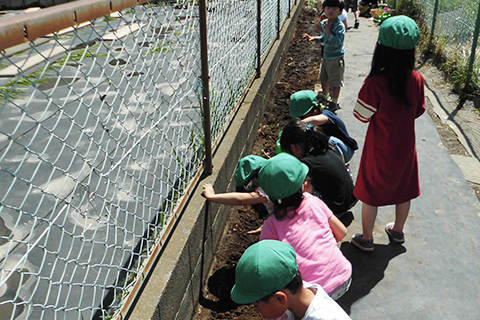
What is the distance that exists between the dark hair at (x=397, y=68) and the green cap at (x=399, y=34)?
0.13 feet

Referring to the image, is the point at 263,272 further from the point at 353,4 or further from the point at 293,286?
the point at 353,4

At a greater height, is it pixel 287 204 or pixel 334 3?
pixel 334 3

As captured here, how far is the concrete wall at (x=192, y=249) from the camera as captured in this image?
2.02 meters

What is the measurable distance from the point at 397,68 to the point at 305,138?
2.68ft

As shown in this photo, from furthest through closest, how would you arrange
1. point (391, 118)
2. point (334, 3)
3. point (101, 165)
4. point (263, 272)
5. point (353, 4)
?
point (353, 4)
point (334, 3)
point (101, 165)
point (391, 118)
point (263, 272)

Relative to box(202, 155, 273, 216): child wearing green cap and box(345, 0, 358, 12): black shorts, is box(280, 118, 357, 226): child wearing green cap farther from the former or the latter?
box(345, 0, 358, 12): black shorts

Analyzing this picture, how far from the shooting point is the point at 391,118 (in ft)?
8.82

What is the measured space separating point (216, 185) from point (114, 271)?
38.0 inches

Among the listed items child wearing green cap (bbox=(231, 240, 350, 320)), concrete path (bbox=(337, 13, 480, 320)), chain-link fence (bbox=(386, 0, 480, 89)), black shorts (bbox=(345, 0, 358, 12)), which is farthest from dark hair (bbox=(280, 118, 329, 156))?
black shorts (bbox=(345, 0, 358, 12))

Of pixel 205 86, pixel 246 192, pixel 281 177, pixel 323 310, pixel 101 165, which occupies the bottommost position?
pixel 101 165

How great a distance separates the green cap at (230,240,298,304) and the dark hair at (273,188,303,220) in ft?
1.78

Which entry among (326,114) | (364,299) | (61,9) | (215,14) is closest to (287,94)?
(326,114)

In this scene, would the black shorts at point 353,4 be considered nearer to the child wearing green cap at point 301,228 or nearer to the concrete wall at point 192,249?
the concrete wall at point 192,249

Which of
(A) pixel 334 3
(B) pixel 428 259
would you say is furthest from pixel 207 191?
(A) pixel 334 3
